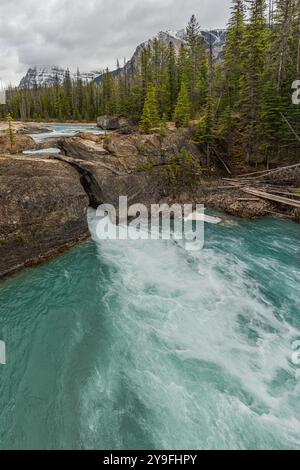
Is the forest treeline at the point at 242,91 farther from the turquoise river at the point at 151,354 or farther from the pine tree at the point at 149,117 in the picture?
the turquoise river at the point at 151,354

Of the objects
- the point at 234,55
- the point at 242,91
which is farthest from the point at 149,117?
the point at 234,55

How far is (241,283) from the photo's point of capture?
1223 cm

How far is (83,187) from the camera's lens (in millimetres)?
18312

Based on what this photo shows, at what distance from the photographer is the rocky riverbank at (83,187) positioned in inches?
504

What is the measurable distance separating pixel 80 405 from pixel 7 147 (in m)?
27.4

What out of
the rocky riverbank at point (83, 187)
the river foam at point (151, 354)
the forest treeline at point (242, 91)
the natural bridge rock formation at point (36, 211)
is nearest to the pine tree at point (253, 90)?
the forest treeline at point (242, 91)

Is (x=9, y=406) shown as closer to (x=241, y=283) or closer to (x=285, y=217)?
(x=241, y=283)

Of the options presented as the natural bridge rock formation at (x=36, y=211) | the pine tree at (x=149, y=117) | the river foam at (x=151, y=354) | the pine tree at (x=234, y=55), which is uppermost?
the pine tree at (x=234, y=55)

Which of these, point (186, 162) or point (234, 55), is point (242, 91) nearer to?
point (234, 55)

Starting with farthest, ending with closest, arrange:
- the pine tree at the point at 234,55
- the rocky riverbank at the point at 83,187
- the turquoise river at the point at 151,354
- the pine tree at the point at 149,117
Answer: the pine tree at the point at 234,55
the pine tree at the point at 149,117
the rocky riverbank at the point at 83,187
the turquoise river at the point at 151,354

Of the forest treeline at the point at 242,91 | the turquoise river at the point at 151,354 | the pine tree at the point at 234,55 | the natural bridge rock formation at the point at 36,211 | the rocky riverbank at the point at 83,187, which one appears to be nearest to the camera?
the turquoise river at the point at 151,354

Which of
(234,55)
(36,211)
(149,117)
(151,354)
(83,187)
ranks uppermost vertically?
(234,55)

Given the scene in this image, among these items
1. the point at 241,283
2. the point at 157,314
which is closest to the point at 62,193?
the point at 157,314

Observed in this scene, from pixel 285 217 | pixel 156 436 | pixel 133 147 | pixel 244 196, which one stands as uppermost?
pixel 133 147
